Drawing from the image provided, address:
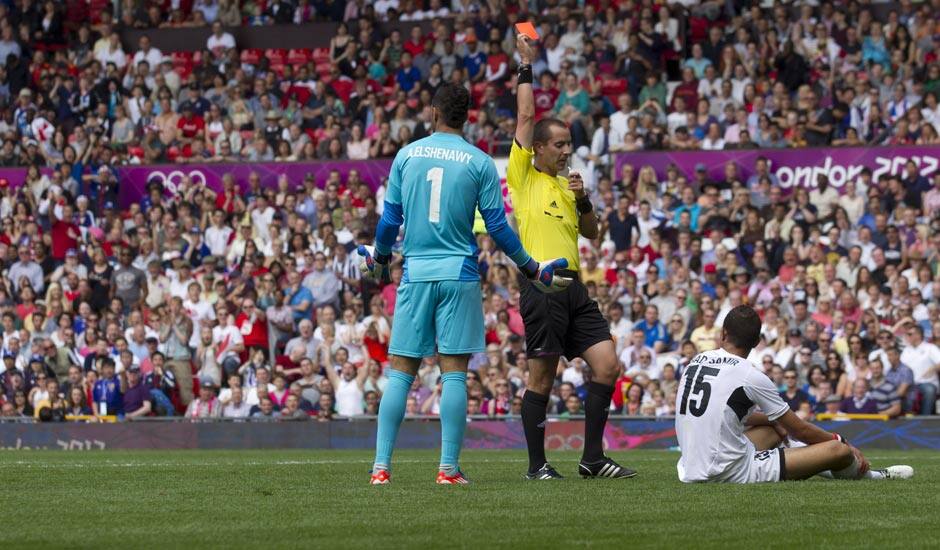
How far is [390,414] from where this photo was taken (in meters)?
9.76

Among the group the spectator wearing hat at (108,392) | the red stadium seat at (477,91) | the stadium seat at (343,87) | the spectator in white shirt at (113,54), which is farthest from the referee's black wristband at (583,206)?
the spectator in white shirt at (113,54)

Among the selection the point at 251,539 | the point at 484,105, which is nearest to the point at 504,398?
the point at 484,105

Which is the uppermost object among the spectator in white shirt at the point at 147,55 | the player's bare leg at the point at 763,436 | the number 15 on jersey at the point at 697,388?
the spectator in white shirt at the point at 147,55

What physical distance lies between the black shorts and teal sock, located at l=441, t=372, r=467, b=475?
1.06 m

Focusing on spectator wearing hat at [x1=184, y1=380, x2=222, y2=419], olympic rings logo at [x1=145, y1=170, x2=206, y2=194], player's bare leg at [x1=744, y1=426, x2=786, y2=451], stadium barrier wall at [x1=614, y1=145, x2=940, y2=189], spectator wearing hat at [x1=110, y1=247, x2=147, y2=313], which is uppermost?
stadium barrier wall at [x1=614, y1=145, x2=940, y2=189]

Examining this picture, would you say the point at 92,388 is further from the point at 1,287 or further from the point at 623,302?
the point at 623,302

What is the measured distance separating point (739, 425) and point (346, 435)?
437 inches

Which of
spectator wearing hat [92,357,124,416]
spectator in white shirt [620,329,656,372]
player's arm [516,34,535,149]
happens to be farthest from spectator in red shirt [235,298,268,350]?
player's arm [516,34,535,149]

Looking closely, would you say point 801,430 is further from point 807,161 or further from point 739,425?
point 807,161

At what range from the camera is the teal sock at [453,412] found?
969 cm

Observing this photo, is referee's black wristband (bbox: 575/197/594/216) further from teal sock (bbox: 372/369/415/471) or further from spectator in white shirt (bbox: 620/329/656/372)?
spectator in white shirt (bbox: 620/329/656/372)

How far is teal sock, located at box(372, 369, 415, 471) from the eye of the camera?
31.9 feet

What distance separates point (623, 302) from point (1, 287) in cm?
1030

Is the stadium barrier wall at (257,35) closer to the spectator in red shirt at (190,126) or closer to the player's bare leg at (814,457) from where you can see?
the spectator in red shirt at (190,126)
